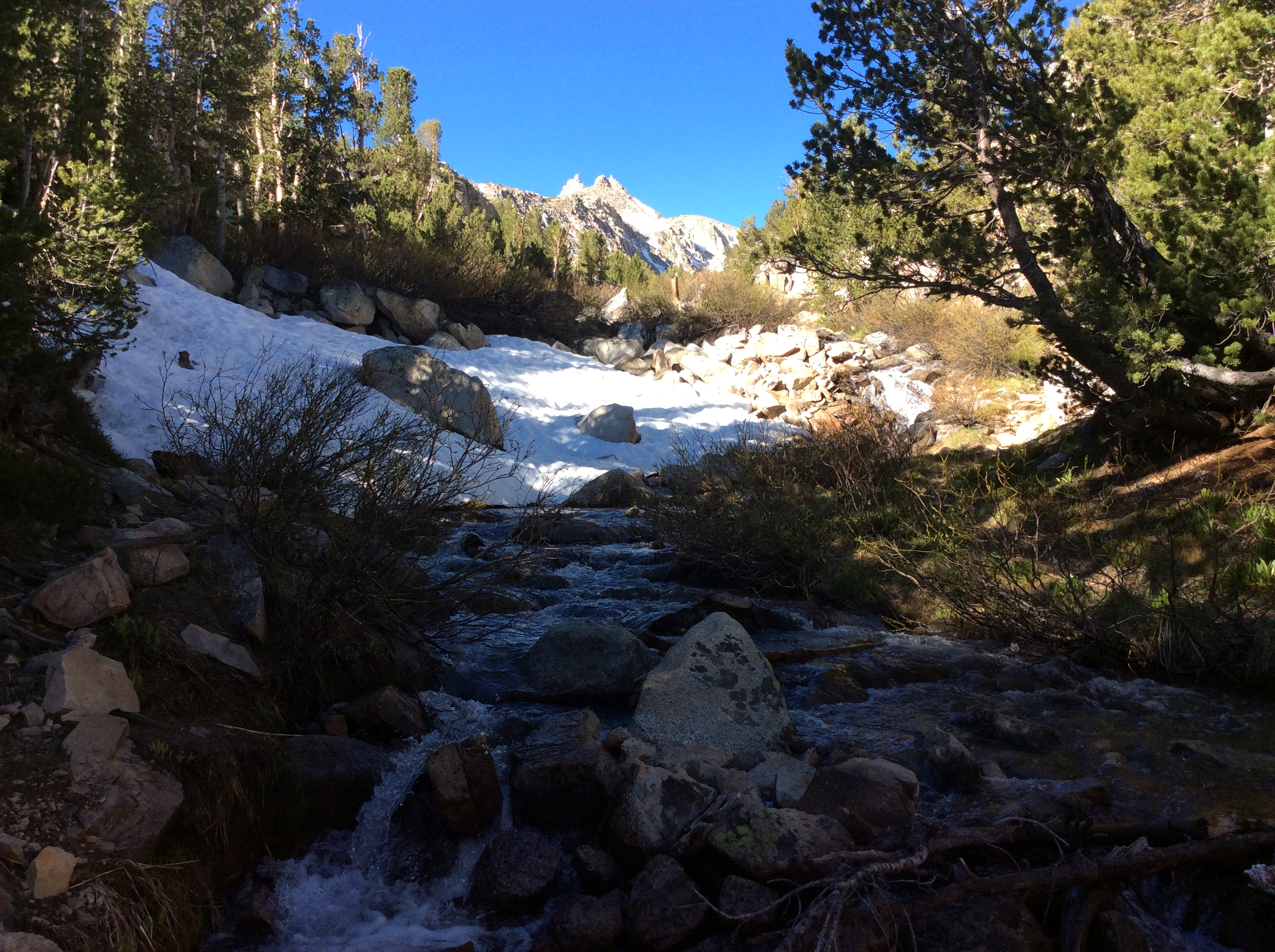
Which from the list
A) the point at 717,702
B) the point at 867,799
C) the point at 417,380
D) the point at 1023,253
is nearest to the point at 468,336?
the point at 417,380

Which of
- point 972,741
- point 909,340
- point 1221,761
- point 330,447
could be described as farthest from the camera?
point 909,340

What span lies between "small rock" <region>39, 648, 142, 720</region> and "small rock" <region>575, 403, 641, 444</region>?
40.1ft

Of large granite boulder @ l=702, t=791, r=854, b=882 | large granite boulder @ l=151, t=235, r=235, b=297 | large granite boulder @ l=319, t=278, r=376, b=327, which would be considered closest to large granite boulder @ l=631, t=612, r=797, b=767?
large granite boulder @ l=702, t=791, r=854, b=882

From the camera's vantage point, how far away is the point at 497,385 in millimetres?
17016

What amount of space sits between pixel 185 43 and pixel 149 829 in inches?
758

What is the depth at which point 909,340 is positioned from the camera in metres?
19.4

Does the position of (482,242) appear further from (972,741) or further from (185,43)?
(972,741)

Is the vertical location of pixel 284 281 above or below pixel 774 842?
above

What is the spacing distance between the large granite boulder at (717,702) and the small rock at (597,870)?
930 mm

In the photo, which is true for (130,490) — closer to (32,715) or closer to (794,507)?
(32,715)

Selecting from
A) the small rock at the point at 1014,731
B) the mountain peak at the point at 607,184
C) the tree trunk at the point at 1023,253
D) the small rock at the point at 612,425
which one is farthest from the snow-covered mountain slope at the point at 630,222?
the small rock at the point at 1014,731

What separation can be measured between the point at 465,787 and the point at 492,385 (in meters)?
14.2

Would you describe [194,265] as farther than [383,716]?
Yes

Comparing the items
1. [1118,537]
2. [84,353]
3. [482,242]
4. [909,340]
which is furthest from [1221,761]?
[482,242]
